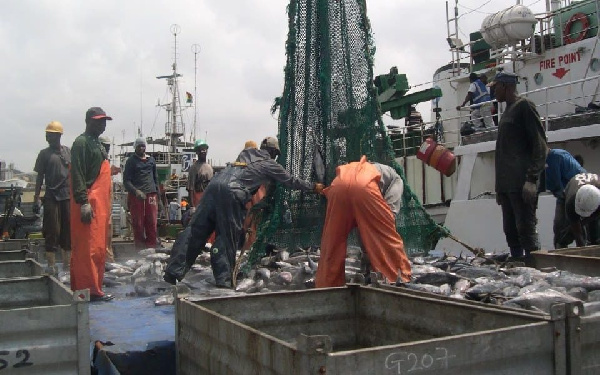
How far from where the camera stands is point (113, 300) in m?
5.38

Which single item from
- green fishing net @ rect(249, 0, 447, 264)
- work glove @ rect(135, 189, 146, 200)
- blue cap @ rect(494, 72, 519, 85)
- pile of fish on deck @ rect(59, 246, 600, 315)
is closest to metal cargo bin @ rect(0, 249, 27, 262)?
pile of fish on deck @ rect(59, 246, 600, 315)

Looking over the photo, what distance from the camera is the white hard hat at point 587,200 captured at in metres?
6.14

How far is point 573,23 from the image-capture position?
45.4ft

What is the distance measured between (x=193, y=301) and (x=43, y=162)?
5564 mm

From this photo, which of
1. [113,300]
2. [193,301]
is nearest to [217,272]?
[113,300]

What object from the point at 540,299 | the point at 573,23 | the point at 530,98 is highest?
the point at 573,23

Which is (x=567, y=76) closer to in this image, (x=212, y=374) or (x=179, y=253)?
(x=179, y=253)

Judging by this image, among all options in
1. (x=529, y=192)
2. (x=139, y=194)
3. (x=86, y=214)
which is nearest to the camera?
(x=86, y=214)

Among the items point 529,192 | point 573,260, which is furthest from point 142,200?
point 573,260

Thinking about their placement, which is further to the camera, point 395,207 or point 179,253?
point 179,253

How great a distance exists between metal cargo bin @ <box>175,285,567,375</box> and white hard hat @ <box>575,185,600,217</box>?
152 inches

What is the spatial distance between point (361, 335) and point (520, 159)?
3401 mm

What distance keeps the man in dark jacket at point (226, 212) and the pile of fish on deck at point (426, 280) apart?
0.21 metres

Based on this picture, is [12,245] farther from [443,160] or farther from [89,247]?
[443,160]
